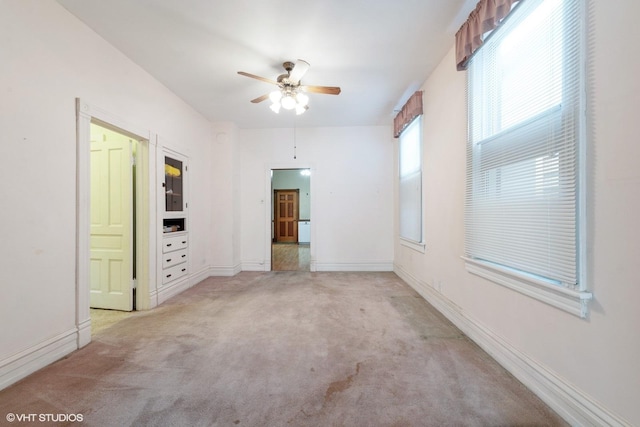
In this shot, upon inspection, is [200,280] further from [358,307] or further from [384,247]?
[384,247]

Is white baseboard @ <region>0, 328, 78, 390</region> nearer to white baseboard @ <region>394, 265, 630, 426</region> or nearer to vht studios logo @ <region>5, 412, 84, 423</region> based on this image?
vht studios logo @ <region>5, 412, 84, 423</region>

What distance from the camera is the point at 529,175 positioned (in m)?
1.61

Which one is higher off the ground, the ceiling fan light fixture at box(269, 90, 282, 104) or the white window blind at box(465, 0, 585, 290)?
the ceiling fan light fixture at box(269, 90, 282, 104)

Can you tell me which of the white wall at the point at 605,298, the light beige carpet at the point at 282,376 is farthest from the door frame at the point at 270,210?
the white wall at the point at 605,298

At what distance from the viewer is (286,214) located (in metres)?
9.78

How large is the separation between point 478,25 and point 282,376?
3.00 metres

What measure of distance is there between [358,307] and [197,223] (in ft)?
9.58

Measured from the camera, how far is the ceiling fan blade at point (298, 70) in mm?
2422

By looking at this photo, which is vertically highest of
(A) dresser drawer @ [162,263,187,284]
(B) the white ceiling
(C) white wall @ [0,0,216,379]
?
(B) the white ceiling

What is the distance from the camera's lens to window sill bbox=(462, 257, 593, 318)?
1270mm

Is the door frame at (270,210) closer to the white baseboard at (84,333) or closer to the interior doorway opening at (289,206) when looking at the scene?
the white baseboard at (84,333)

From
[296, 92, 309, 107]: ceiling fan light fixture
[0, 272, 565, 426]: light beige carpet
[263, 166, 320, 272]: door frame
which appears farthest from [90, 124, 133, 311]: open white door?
[263, 166, 320, 272]: door frame

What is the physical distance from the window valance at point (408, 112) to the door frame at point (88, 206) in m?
3.38

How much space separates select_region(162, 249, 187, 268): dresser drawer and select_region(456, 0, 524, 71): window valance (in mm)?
4002
